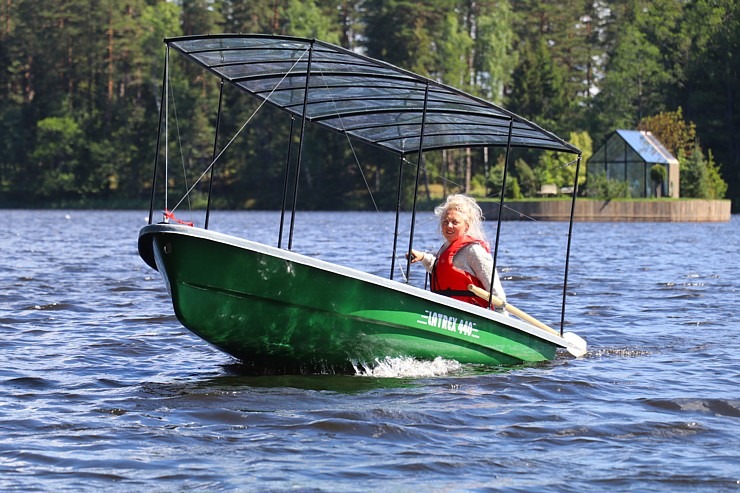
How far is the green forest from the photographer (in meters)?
101

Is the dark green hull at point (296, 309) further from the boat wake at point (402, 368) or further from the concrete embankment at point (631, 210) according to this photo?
the concrete embankment at point (631, 210)

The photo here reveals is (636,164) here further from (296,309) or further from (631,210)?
(296,309)

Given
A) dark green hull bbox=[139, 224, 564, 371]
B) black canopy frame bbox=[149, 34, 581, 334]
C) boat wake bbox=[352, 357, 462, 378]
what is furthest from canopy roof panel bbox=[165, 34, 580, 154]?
boat wake bbox=[352, 357, 462, 378]

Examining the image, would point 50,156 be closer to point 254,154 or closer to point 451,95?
point 254,154

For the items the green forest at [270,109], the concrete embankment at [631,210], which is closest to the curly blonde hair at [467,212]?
the concrete embankment at [631,210]

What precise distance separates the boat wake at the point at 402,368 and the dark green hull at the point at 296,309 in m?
0.07

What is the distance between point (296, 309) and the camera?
11039 mm

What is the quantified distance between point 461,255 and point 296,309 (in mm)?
1909

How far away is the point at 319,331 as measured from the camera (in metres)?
11.3

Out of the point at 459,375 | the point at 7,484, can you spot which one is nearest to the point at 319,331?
the point at 459,375

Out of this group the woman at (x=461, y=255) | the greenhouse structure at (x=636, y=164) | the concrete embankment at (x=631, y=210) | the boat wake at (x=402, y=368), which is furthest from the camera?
the greenhouse structure at (x=636, y=164)

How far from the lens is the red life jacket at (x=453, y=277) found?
39.7 feet

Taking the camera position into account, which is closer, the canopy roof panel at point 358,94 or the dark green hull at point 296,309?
the dark green hull at point 296,309

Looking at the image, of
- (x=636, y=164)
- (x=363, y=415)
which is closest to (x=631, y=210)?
(x=636, y=164)
